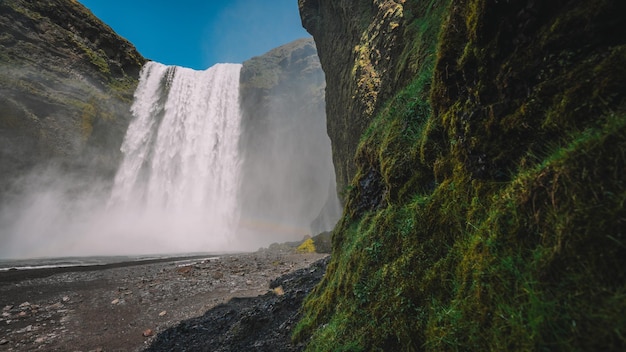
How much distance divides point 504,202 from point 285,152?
5576 centimetres

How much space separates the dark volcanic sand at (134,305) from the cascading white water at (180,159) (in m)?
26.2

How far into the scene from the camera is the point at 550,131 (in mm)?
1949

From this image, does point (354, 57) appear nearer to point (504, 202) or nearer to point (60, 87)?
point (504, 202)

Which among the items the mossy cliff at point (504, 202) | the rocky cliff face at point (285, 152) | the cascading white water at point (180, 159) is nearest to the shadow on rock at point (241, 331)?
the mossy cliff at point (504, 202)

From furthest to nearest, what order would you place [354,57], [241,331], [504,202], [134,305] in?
[354,57] < [134,305] < [241,331] < [504,202]

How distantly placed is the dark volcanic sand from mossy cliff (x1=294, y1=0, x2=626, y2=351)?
10.5ft

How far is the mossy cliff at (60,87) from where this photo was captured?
33125 mm

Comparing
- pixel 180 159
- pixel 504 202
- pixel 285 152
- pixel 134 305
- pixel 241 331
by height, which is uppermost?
pixel 285 152

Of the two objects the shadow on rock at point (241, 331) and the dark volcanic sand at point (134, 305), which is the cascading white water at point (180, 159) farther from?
A: the shadow on rock at point (241, 331)

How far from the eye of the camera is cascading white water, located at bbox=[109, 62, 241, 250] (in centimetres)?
4153

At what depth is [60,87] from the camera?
36781mm

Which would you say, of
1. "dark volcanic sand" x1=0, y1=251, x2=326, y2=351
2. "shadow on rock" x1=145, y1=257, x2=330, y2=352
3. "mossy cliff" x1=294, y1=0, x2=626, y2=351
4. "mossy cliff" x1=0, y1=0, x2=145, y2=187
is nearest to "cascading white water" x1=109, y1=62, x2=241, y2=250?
"mossy cliff" x1=0, y1=0, x2=145, y2=187

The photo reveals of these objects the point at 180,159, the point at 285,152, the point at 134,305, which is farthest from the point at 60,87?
the point at 134,305

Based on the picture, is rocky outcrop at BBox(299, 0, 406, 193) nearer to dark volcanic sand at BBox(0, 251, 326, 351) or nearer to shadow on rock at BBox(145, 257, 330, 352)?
shadow on rock at BBox(145, 257, 330, 352)
